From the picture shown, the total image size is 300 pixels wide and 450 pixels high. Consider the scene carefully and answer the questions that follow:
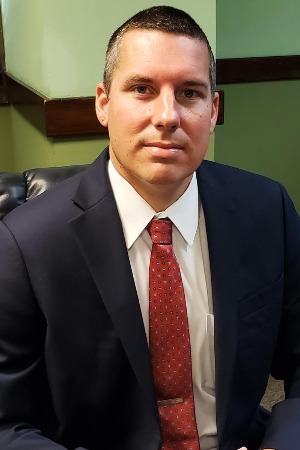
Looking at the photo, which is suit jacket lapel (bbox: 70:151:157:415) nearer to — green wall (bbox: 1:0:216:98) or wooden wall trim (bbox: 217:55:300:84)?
green wall (bbox: 1:0:216:98)

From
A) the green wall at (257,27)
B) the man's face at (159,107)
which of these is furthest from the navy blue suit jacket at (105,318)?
the green wall at (257,27)

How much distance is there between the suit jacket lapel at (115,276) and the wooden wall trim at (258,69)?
6.66 ft

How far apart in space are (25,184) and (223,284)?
1.72ft

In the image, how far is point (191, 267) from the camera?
1118 mm

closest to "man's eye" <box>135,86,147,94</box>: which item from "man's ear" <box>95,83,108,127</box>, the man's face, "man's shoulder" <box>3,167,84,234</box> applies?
the man's face

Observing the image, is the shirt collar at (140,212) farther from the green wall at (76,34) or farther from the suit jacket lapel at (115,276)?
the green wall at (76,34)

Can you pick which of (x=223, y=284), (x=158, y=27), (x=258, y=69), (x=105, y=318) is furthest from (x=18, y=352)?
(x=258, y=69)

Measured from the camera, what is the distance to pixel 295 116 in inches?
125

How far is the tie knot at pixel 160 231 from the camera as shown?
1.08 metres

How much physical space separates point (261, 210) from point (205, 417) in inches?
15.7

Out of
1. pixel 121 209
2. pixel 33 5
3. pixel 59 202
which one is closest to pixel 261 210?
pixel 121 209

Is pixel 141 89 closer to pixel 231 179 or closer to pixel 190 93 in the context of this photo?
pixel 190 93

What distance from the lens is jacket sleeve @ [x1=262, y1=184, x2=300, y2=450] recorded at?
1.13 metres

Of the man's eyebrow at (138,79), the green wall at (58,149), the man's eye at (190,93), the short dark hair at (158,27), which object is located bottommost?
the green wall at (58,149)
